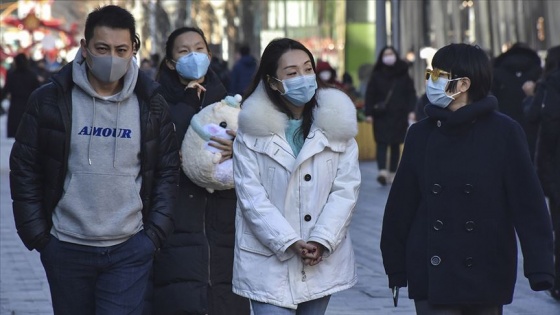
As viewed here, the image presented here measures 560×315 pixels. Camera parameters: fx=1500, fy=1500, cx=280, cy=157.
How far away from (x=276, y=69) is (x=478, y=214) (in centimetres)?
100

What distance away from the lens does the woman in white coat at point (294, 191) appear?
5691 millimetres

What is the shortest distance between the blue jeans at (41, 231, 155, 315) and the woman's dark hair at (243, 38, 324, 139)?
2.56 feet

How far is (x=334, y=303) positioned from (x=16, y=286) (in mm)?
2203

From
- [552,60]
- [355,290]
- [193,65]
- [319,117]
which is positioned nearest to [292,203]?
[319,117]

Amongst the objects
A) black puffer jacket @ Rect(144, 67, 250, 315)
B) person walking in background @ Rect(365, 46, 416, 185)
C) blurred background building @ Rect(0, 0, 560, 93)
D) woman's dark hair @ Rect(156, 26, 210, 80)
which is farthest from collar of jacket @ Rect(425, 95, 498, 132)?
person walking in background @ Rect(365, 46, 416, 185)

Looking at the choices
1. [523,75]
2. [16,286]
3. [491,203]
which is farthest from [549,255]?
[523,75]

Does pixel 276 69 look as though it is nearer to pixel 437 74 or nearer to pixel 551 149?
pixel 437 74

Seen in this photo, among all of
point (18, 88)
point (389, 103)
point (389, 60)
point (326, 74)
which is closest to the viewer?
point (389, 60)

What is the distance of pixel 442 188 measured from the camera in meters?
5.57

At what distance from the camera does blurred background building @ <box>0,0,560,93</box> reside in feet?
83.8

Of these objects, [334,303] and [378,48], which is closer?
[334,303]

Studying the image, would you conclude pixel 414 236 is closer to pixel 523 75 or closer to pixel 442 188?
pixel 442 188

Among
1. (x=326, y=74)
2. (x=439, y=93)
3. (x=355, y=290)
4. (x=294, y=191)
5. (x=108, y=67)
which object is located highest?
(x=108, y=67)

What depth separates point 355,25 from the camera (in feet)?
146
